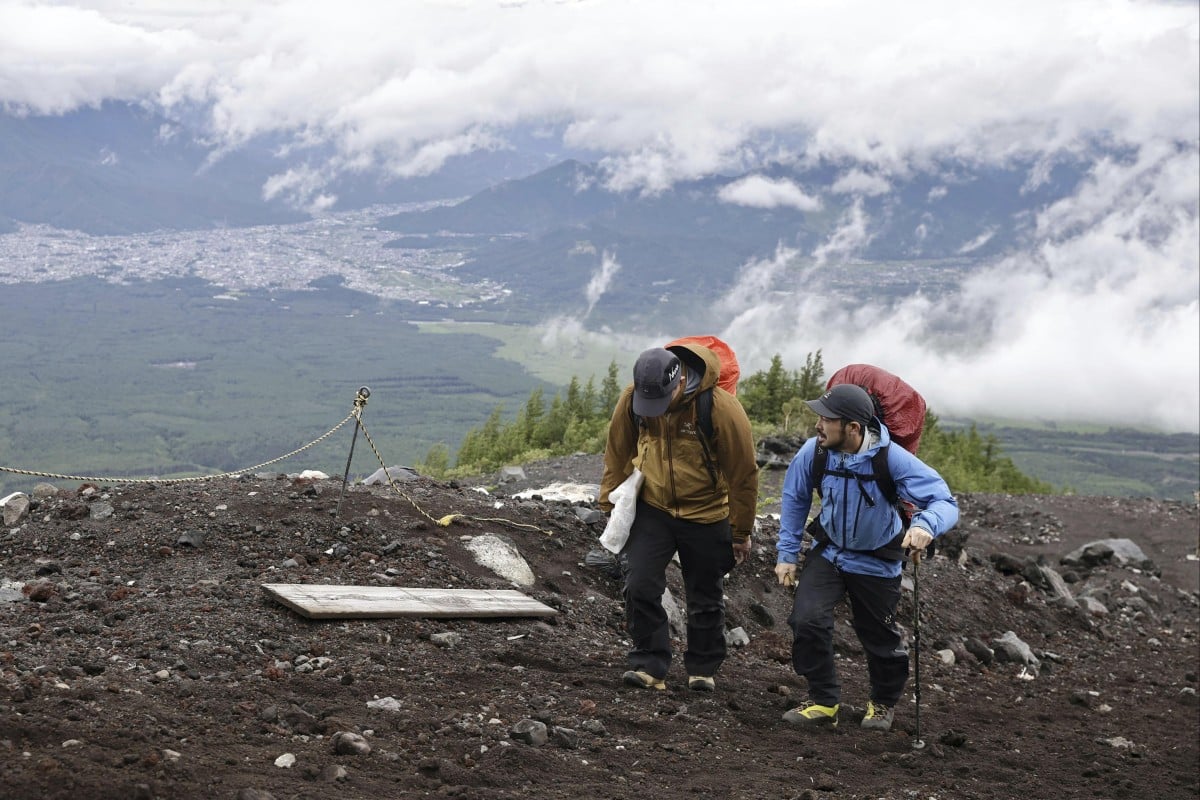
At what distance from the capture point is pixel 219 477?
1242cm

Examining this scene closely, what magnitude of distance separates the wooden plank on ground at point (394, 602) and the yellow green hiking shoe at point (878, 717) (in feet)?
9.38

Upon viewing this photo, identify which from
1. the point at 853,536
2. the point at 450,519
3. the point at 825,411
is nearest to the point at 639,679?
the point at 853,536

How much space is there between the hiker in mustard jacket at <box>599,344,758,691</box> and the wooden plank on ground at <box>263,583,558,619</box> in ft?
4.79

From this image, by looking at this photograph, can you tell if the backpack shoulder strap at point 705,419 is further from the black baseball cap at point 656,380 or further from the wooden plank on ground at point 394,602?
the wooden plank on ground at point 394,602

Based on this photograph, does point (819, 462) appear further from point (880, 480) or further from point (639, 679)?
point (639, 679)

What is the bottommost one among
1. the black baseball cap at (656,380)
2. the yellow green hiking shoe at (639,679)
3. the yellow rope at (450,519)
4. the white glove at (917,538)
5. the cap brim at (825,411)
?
the yellow green hiking shoe at (639,679)

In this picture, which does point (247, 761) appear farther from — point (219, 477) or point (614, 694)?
point (219, 477)

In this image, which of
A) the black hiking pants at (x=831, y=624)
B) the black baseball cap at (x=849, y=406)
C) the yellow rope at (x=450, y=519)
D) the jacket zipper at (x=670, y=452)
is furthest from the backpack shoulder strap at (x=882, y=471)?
the yellow rope at (x=450, y=519)

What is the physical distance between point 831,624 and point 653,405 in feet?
6.90

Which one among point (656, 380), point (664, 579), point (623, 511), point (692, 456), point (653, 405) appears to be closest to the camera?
point (656, 380)

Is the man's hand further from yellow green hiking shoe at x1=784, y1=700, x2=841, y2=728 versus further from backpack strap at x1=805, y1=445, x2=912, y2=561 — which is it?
yellow green hiking shoe at x1=784, y1=700, x2=841, y2=728

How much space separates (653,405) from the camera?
7609 mm

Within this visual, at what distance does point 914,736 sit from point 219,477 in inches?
313

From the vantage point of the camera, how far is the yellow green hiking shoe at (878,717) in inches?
326
